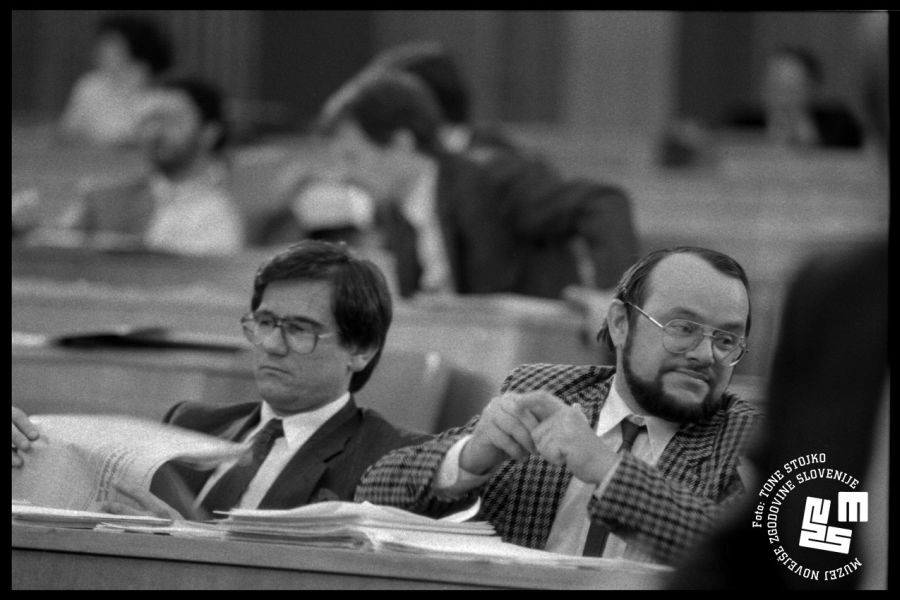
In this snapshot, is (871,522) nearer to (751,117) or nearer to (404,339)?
(404,339)

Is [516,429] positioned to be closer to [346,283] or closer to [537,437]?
[537,437]

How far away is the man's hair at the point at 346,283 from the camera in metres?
2.48

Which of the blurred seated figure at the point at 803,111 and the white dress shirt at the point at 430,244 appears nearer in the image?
the white dress shirt at the point at 430,244

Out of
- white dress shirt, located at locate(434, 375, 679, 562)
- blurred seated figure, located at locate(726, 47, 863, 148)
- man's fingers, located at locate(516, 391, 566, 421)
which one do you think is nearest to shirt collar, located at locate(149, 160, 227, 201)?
blurred seated figure, located at locate(726, 47, 863, 148)

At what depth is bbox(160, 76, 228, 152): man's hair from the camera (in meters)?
5.50

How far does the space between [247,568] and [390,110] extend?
2.69m

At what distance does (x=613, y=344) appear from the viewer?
2.28 m

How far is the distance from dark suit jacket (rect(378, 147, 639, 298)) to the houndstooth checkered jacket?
201 centimetres

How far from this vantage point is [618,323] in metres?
2.26

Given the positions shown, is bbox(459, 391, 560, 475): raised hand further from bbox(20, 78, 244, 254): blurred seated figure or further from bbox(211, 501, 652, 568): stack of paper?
bbox(20, 78, 244, 254): blurred seated figure

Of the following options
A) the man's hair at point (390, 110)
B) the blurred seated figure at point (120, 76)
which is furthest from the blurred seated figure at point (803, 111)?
the blurred seated figure at point (120, 76)

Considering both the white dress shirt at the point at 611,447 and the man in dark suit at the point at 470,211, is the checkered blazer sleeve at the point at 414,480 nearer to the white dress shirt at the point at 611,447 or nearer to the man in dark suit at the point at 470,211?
the white dress shirt at the point at 611,447

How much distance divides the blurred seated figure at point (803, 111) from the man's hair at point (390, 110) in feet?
6.43

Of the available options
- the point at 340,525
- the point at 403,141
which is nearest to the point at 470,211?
the point at 403,141
